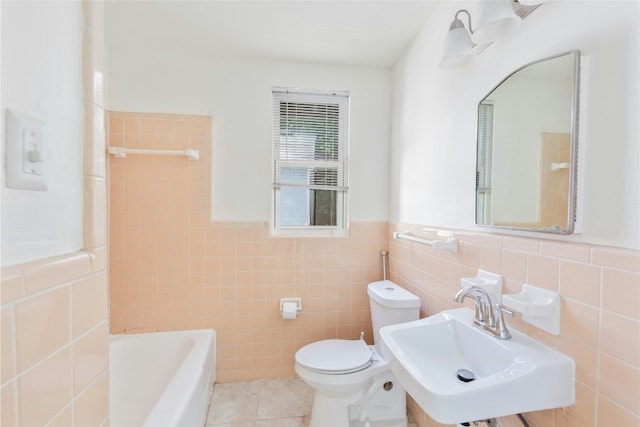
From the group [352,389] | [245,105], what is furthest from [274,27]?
[352,389]

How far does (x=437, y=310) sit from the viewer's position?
1427 millimetres

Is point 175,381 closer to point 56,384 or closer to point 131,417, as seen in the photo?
point 131,417

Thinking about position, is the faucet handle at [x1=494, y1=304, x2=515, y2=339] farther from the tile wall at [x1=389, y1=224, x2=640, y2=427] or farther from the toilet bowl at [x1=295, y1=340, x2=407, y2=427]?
the toilet bowl at [x1=295, y1=340, x2=407, y2=427]

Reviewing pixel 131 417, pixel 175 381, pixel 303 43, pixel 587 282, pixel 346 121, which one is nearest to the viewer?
pixel 587 282

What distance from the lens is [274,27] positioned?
Answer: 1.64m

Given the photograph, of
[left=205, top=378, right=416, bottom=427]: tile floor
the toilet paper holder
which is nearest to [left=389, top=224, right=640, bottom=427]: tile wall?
[left=205, top=378, right=416, bottom=427]: tile floor

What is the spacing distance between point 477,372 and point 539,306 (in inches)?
13.7

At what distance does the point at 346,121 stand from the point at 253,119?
70 centimetres

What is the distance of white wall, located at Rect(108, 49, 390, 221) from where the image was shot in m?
1.86

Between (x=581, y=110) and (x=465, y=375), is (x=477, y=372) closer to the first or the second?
(x=465, y=375)

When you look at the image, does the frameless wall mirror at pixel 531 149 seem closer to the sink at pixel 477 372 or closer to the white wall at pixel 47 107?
the sink at pixel 477 372

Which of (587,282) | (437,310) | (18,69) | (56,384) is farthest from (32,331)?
(437,310)

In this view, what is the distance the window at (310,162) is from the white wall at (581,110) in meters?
0.56

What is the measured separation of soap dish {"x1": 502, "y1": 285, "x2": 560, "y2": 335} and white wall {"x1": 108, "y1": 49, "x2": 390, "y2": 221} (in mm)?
1269
